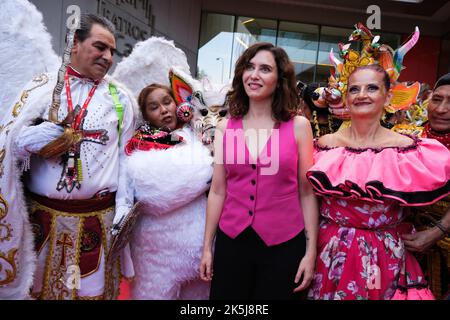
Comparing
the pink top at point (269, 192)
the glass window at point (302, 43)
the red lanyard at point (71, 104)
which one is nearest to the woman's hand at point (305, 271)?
the pink top at point (269, 192)

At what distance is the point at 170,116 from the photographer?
2295 mm

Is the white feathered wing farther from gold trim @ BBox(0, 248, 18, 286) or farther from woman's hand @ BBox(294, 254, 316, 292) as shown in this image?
woman's hand @ BBox(294, 254, 316, 292)

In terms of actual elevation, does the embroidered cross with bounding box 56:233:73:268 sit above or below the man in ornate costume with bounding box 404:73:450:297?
below

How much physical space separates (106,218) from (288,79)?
124 centimetres

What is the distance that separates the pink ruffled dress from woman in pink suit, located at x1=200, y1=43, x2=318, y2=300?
0.36 ft

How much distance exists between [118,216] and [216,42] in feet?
29.9

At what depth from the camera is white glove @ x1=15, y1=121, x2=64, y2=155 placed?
1.75 metres

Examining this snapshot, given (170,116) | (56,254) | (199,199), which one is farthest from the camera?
(170,116)

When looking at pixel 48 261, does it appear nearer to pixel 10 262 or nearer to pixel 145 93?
pixel 10 262

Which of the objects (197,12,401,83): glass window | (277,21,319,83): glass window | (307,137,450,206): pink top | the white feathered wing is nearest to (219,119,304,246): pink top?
(307,137,450,206): pink top

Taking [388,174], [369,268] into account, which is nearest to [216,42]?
[388,174]

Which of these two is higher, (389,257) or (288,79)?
(288,79)

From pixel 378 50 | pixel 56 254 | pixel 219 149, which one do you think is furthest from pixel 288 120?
pixel 56 254
